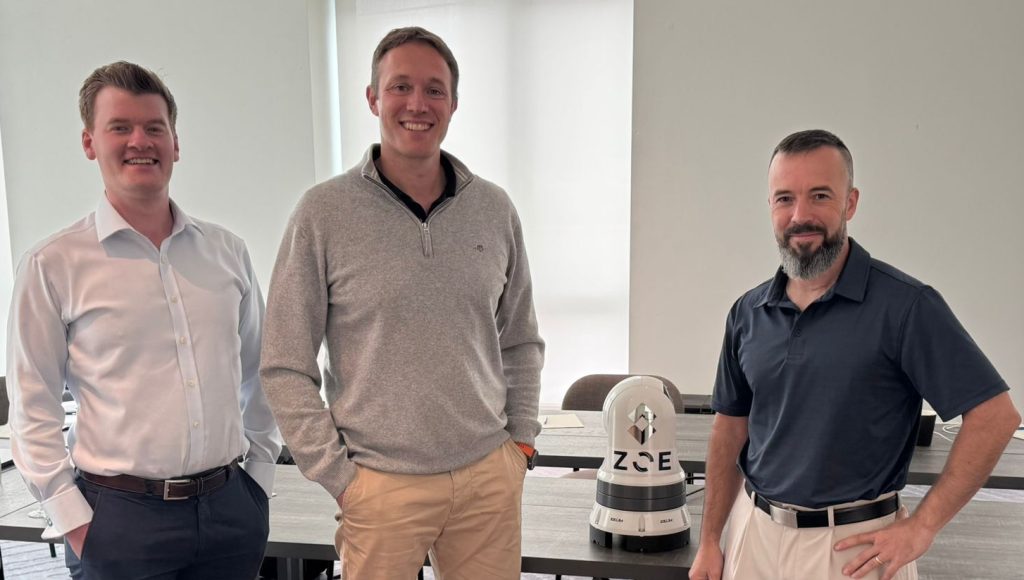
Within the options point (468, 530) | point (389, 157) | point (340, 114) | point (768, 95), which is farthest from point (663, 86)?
point (468, 530)

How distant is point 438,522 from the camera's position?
4.91ft

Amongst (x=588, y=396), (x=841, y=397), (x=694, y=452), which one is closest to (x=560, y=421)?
(x=588, y=396)

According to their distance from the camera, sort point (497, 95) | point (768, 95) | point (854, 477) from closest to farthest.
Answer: point (854, 477) → point (768, 95) → point (497, 95)

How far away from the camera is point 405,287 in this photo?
1459 mm

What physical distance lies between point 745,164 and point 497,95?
1.62m

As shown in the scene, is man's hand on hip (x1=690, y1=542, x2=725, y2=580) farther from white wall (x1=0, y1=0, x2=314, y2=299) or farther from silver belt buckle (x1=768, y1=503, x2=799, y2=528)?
white wall (x1=0, y1=0, x2=314, y2=299)

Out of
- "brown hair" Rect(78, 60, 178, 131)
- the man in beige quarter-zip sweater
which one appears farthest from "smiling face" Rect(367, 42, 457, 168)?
"brown hair" Rect(78, 60, 178, 131)

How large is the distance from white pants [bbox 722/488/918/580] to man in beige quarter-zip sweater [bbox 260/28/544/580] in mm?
475

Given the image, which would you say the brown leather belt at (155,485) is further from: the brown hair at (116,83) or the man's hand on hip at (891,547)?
the man's hand on hip at (891,547)

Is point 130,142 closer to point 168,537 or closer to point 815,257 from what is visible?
point 168,537

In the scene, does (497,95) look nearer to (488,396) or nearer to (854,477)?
(488,396)

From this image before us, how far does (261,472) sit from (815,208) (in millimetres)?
1317

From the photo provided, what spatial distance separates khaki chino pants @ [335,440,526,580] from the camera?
1446mm

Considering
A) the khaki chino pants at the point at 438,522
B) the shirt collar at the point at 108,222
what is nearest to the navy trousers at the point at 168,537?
the khaki chino pants at the point at 438,522
